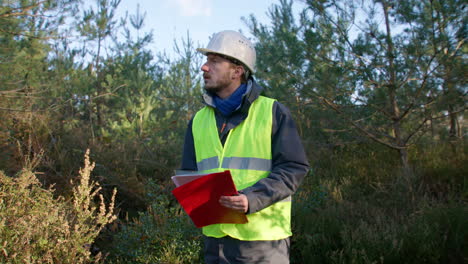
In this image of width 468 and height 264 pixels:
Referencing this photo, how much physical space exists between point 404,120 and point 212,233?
4.56 m

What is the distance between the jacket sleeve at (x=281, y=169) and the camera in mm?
2000

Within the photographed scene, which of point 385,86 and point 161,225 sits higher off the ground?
point 385,86

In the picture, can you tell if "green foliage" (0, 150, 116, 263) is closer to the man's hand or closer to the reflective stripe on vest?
the reflective stripe on vest

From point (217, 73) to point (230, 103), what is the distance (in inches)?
9.6

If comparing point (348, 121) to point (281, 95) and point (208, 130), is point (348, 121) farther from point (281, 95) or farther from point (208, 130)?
point (208, 130)

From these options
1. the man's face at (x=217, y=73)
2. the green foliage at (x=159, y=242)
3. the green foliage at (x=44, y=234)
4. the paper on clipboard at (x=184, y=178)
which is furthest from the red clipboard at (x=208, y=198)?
the green foliage at (x=159, y=242)

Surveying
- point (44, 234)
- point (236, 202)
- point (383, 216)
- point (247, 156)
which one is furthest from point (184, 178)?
point (383, 216)

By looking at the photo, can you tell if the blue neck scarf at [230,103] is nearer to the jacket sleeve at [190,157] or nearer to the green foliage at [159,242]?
the jacket sleeve at [190,157]

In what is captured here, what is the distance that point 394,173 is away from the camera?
21.3ft

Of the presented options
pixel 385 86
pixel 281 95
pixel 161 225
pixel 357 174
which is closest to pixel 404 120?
pixel 385 86

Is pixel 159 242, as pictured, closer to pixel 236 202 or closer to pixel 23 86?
pixel 236 202

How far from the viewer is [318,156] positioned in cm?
771

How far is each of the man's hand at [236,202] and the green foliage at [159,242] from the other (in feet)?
6.95

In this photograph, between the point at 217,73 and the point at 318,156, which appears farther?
the point at 318,156
